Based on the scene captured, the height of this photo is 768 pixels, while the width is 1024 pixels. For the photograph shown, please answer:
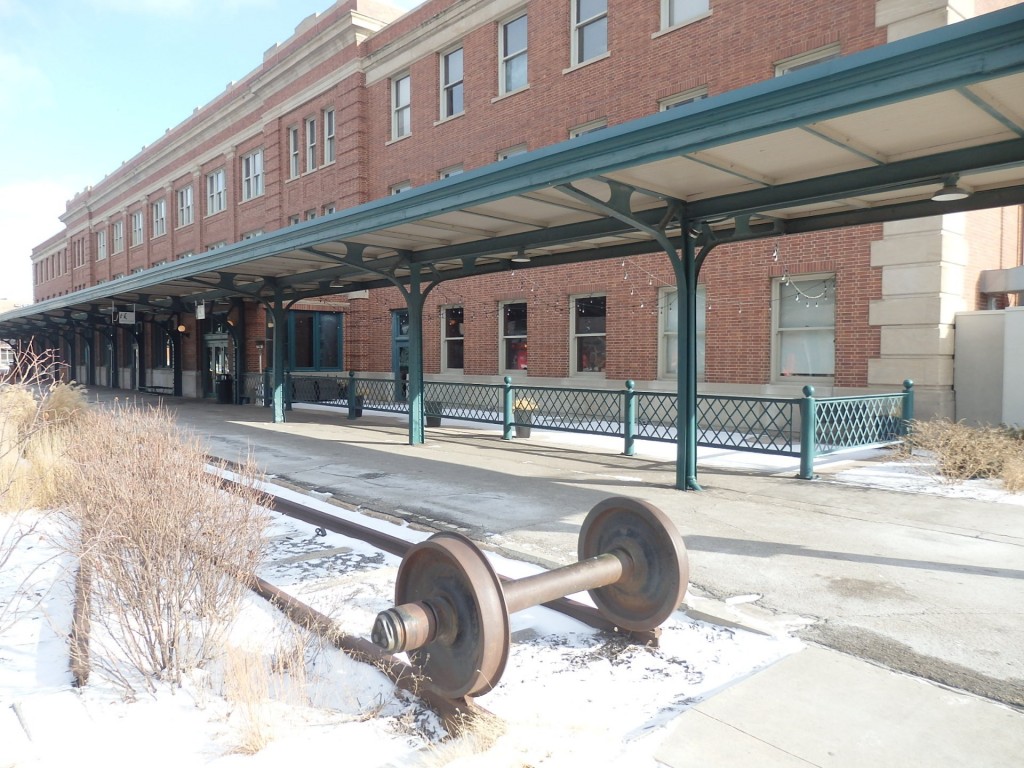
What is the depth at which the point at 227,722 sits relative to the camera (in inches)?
138

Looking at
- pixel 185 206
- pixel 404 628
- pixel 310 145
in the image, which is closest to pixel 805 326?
pixel 404 628

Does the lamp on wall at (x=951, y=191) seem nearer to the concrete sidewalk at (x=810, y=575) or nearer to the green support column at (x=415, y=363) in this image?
the concrete sidewalk at (x=810, y=575)

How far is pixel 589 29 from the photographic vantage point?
18.7 metres

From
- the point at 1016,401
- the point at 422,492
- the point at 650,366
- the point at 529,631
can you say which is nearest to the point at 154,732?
the point at 529,631

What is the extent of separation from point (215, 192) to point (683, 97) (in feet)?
90.1

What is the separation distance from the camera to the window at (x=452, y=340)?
76.4 ft

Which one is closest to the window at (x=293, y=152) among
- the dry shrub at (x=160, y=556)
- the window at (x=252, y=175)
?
the window at (x=252, y=175)

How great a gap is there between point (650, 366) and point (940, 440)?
7996 millimetres

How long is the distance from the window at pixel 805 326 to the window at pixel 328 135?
64.3ft

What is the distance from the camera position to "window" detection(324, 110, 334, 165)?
28.1 meters

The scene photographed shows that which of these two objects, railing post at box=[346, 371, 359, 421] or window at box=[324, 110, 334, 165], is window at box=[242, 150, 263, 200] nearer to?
window at box=[324, 110, 334, 165]

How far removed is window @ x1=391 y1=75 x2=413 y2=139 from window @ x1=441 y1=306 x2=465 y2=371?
6.91m

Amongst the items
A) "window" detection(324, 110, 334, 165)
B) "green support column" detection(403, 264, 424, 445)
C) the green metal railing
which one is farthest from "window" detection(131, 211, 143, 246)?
"green support column" detection(403, 264, 424, 445)

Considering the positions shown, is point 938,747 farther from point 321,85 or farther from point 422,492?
point 321,85
